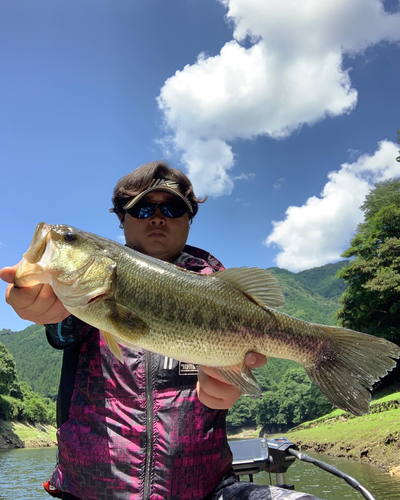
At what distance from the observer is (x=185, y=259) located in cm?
404

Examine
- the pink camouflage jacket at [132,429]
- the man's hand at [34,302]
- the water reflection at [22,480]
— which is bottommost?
the water reflection at [22,480]

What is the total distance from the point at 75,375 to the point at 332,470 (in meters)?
3.27

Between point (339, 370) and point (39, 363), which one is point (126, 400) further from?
point (39, 363)

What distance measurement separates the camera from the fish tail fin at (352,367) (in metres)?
2.55

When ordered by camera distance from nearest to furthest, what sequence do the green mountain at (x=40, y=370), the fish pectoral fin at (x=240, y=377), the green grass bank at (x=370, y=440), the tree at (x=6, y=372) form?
the fish pectoral fin at (x=240, y=377), the green grass bank at (x=370, y=440), the tree at (x=6, y=372), the green mountain at (x=40, y=370)

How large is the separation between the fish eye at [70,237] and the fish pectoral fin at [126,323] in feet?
1.99

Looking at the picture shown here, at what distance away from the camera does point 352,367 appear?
105 inches

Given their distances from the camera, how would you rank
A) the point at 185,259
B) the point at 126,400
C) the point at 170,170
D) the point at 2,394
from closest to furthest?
the point at 126,400 < the point at 185,259 < the point at 170,170 < the point at 2,394

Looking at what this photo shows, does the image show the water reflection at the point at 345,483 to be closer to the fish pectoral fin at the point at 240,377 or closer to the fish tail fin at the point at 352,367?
the fish tail fin at the point at 352,367

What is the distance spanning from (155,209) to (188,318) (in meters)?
1.69

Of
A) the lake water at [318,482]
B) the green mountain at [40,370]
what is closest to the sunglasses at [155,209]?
the lake water at [318,482]

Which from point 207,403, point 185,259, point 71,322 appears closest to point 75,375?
point 71,322

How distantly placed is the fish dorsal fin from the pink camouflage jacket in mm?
921

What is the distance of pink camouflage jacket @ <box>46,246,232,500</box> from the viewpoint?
2.81 metres
